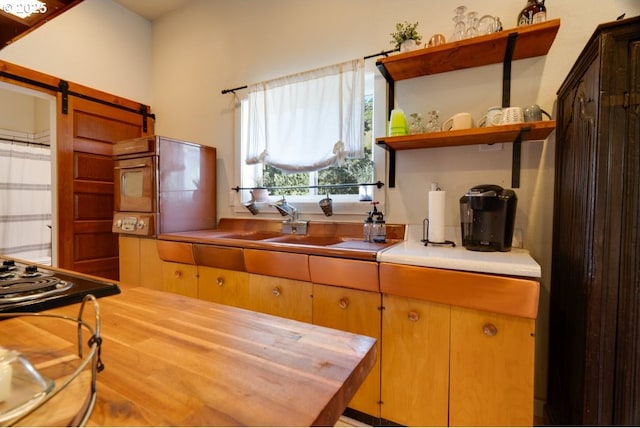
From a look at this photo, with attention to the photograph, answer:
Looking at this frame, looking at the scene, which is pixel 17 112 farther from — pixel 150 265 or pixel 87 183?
pixel 150 265

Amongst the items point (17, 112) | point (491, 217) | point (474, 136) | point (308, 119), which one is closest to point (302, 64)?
point (308, 119)

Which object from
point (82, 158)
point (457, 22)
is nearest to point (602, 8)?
point (457, 22)

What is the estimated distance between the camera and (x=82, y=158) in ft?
8.82

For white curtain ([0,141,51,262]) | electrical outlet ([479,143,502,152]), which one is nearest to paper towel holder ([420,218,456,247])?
electrical outlet ([479,143,502,152])

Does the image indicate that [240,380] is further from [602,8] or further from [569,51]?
[602,8]

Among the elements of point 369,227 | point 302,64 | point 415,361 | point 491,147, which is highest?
point 302,64

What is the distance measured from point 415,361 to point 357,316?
0.32 meters

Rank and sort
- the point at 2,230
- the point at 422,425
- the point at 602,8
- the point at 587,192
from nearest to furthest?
the point at 587,192 < the point at 422,425 < the point at 602,8 < the point at 2,230

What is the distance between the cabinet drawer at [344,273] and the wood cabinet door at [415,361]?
114mm

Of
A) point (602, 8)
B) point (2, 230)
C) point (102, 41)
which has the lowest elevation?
point (2, 230)

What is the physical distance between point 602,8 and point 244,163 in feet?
8.15

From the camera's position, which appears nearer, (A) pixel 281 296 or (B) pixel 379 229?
(A) pixel 281 296

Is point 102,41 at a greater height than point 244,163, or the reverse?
point 102,41

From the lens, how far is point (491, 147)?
1.74 metres
